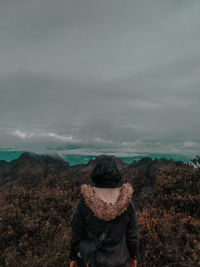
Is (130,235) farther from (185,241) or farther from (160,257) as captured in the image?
(185,241)

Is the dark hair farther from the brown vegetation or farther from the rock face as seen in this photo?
the brown vegetation

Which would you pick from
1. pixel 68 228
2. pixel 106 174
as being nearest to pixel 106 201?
pixel 106 174

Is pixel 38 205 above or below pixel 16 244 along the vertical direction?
above

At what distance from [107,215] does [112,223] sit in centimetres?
23

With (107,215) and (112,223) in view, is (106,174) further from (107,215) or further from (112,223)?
(112,223)

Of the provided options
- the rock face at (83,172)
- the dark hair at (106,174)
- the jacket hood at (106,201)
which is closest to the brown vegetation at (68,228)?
the rock face at (83,172)

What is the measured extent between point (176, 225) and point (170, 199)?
1908mm

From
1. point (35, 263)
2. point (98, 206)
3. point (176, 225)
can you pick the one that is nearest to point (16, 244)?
point (35, 263)

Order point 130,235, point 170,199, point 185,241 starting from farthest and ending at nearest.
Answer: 1. point 170,199
2. point 185,241
3. point 130,235

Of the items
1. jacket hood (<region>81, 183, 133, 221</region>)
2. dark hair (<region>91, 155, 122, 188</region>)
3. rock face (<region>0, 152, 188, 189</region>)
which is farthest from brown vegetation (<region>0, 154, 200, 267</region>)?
dark hair (<region>91, 155, 122, 188</region>)

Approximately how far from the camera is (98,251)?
2.44 m

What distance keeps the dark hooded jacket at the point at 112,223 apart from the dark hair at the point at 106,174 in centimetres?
13

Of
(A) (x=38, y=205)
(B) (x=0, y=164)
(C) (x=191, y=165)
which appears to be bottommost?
(B) (x=0, y=164)

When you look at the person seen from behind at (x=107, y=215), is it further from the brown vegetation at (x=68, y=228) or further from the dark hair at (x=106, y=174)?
the brown vegetation at (x=68, y=228)
